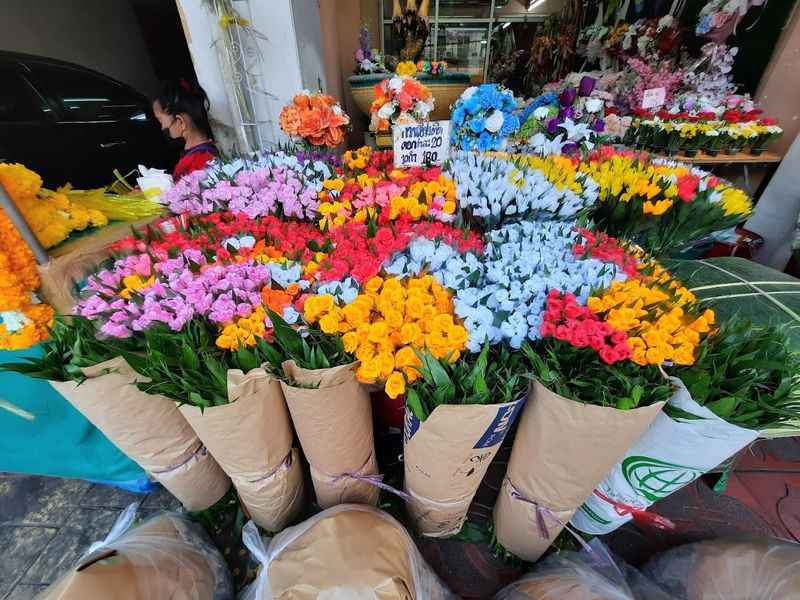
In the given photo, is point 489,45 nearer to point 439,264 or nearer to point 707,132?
point 707,132

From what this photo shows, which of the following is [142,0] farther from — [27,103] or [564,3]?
[564,3]

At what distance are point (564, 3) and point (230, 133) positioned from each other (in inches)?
239

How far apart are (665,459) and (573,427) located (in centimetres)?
35

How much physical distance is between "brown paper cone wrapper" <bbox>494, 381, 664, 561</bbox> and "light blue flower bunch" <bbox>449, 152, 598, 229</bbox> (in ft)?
2.25

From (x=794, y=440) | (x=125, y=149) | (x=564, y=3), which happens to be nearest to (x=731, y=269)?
(x=794, y=440)

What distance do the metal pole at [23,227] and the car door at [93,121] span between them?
2801mm

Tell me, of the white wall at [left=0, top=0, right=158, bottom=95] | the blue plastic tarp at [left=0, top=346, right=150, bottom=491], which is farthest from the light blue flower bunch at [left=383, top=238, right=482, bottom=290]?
the white wall at [left=0, top=0, right=158, bottom=95]

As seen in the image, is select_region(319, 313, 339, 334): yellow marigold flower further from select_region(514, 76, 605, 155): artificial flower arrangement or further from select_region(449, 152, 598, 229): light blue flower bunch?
select_region(514, 76, 605, 155): artificial flower arrangement

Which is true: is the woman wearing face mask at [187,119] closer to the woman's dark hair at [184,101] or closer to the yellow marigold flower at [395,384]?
the woman's dark hair at [184,101]

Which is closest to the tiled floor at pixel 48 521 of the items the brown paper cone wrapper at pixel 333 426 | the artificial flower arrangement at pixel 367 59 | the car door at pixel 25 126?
the brown paper cone wrapper at pixel 333 426

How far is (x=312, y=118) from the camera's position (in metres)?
1.88

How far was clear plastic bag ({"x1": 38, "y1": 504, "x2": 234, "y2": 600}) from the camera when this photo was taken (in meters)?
0.87

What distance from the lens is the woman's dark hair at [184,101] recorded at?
6.95ft

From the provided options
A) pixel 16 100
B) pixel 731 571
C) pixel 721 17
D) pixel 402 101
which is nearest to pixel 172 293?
pixel 402 101
